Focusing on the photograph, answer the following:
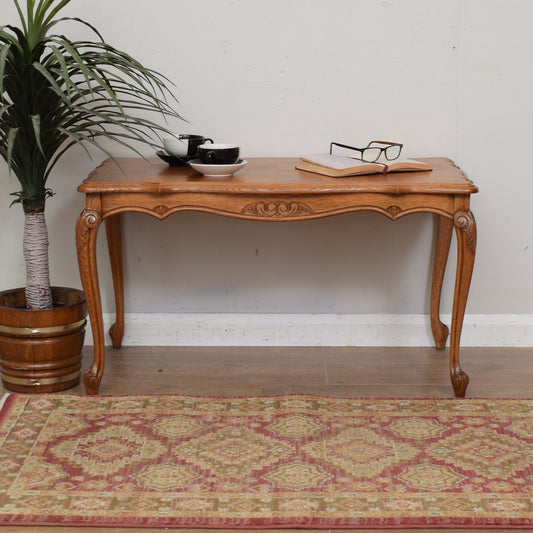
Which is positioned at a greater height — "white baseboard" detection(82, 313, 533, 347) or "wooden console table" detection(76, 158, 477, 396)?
"wooden console table" detection(76, 158, 477, 396)

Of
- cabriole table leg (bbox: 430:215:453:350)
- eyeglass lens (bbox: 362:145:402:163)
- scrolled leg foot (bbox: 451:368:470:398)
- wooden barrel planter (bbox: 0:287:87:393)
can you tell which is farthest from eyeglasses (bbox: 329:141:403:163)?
wooden barrel planter (bbox: 0:287:87:393)

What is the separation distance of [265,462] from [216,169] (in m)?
0.93

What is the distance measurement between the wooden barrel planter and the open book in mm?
896

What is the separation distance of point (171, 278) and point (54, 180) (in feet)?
1.88

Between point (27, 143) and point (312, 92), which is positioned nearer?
point (27, 143)

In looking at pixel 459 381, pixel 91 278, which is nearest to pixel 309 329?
pixel 459 381

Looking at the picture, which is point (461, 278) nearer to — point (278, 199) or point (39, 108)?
point (278, 199)

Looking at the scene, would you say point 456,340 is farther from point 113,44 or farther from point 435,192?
point 113,44

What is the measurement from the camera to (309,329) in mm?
3162

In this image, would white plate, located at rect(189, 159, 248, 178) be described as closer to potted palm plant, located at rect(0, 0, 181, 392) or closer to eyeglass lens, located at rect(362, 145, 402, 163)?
potted palm plant, located at rect(0, 0, 181, 392)

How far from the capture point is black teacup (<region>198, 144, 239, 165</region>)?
259 cm

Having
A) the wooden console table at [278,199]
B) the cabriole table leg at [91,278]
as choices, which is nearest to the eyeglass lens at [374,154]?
the wooden console table at [278,199]

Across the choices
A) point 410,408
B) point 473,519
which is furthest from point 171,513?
point 410,408

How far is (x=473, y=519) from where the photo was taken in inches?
75.8
